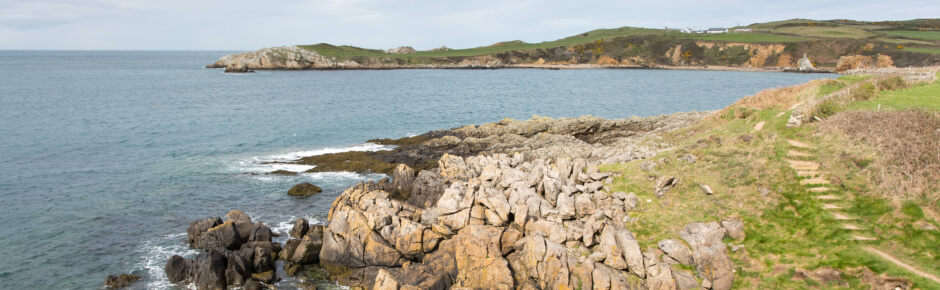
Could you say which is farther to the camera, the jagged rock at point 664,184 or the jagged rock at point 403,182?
the jagged rock at point 403,182

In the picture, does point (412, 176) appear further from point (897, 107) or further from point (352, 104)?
point (352, 104)

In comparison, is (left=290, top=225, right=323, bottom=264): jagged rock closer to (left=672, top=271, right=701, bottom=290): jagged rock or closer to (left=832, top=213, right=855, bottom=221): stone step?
(left=672, top=271, right=701, bottom=290): jagged rock

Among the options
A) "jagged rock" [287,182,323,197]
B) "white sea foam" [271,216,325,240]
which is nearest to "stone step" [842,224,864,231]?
"white sea foam" [271,216,325,240]

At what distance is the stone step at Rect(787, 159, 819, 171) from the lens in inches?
739

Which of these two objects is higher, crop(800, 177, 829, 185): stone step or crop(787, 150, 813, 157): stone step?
crop(787, 150, 813, 157): stone step

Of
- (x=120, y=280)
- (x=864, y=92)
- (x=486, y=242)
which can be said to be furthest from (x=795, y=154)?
(x=120, y=280)

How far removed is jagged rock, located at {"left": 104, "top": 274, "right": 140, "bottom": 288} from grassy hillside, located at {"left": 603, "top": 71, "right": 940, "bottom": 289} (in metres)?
20.0

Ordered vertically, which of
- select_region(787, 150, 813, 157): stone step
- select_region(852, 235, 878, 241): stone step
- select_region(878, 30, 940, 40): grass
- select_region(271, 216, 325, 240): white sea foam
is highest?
select_region(878, 30, 940, 40): grass

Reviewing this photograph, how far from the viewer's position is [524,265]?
17.8m

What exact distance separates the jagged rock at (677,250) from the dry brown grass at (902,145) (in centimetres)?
673

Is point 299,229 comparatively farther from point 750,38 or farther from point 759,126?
point 750,38

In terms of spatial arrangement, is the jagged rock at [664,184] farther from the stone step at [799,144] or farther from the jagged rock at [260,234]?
the jagged rock at [260,234]

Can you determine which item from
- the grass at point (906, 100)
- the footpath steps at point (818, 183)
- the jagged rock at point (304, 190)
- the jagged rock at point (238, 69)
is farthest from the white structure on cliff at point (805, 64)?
the jagged rock at point (238, 69)

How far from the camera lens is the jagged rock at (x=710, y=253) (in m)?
15.9
